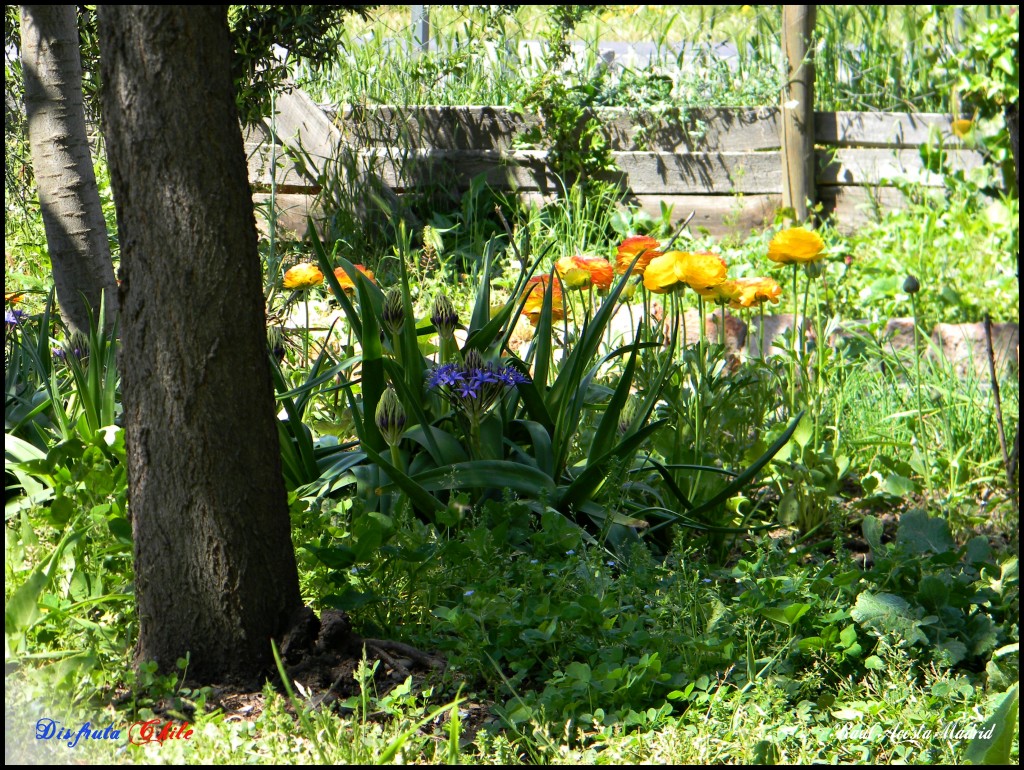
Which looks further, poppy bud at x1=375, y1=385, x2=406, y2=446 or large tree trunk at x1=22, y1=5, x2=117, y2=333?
large tree trunk at x1=22, y1=5, x2=117, y2=333

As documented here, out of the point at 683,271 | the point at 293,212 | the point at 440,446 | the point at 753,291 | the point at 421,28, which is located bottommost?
the point at 440,446

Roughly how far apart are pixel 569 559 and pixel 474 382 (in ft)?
1.51

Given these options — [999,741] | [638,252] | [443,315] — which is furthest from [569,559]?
[638,252]

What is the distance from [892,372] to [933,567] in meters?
1.70

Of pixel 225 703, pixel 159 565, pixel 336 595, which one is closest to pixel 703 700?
pixel 336 595

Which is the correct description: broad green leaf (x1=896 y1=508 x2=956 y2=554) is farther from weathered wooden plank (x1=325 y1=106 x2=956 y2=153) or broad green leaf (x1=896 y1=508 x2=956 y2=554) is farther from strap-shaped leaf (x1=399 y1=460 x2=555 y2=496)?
weathered wooden plank (x1=325 y1=106 x2=956 y2=153)

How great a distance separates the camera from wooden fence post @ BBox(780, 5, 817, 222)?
5508mm

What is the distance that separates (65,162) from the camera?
3.03 m

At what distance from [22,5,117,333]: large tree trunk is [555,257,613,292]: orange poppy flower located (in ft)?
4.79

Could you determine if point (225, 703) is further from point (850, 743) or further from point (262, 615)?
point (850, 743)

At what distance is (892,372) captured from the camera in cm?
363

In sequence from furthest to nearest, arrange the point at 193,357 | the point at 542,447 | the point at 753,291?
1. the point at 753,291
2. the point at 542,447
3. the point at 193,357

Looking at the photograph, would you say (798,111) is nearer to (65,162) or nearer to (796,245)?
(796,245)

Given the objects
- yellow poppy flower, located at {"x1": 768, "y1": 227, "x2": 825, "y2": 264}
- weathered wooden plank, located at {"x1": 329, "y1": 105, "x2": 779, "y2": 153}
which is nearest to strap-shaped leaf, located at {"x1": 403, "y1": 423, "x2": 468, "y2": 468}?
yellow poppy flower, located at {"x1": 768, "y1": 227, "x2": 825, "y2": 264}
